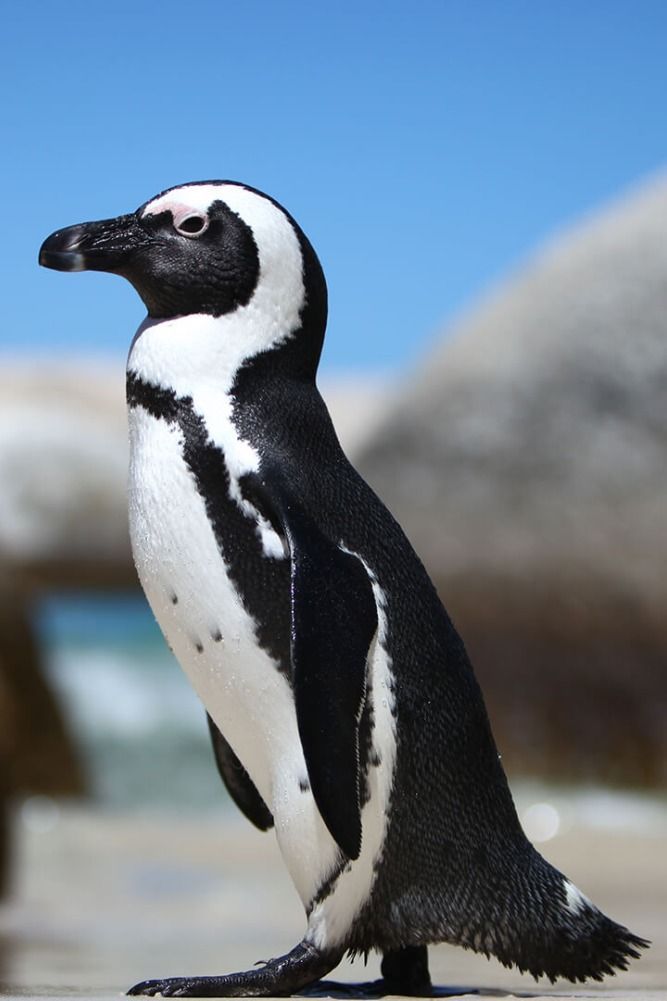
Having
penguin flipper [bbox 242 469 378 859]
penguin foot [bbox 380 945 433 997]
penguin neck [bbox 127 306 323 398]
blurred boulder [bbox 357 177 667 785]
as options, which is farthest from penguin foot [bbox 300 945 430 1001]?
blurred boulder [bbox 357 177 667 785]

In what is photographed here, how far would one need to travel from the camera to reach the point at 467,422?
670cm

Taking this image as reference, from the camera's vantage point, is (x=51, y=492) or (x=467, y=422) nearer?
(x=467, y=422)

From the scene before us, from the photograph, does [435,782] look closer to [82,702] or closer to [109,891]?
[109,891]

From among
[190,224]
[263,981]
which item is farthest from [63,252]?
[263,981]

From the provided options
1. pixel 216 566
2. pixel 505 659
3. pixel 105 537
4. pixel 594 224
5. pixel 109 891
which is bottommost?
pixel 216 566

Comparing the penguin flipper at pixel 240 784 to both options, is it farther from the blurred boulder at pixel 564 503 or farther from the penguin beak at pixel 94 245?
the blurred boulder at pixel 564 503

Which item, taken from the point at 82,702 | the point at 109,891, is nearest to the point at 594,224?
the point at 109,891

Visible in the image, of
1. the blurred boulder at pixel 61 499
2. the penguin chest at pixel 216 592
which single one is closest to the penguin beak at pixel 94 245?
the penguin chest at pixel 216 592

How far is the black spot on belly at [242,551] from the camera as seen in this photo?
2100 millimetres

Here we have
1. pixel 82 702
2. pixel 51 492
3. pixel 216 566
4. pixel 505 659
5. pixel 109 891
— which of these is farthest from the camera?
pixel 82 702

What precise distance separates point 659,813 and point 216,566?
15.6ft

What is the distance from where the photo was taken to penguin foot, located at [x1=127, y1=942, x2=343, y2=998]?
2049 mm

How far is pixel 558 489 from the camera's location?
6391 mm

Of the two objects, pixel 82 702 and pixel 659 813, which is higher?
pixel 82 702
